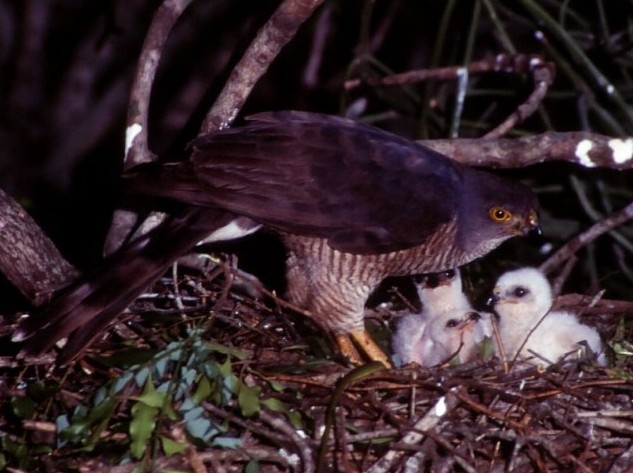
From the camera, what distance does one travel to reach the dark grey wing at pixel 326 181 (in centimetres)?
438

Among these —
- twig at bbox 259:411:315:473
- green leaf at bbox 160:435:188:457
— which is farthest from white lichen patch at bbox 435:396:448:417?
green leaf at bbox 160:435:188:457

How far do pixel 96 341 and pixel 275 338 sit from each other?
24.0 inches

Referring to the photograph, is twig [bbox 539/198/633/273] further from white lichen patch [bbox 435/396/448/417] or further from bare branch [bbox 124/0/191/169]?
bare branch [bbox 124/0/191/169]

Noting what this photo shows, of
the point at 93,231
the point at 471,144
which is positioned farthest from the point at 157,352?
the point at 93,231

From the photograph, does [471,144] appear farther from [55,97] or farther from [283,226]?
[55,97]

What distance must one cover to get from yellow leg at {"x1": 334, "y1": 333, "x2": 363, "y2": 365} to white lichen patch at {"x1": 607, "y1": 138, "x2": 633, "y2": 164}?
132 centimetres

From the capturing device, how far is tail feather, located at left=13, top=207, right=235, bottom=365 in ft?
13.3

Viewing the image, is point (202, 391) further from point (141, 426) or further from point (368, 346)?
point (368, 346)

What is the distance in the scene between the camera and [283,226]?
4.44m

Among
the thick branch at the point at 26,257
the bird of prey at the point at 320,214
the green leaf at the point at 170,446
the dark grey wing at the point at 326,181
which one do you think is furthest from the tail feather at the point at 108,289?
the green leaf at the point at 170,446

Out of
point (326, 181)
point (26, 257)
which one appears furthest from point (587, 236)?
point (26, 257)

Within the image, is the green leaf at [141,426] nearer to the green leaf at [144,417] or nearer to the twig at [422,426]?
the green leaf at [144,417]

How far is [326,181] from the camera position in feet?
14.7

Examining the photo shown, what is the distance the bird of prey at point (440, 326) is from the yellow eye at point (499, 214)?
0.35 metres
